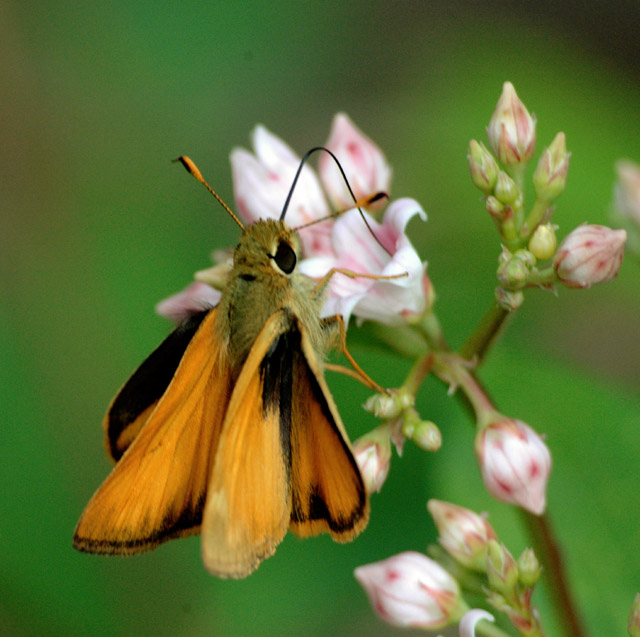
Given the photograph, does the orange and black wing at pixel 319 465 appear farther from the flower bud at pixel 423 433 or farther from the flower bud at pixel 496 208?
the flower bud at pixel 496 208

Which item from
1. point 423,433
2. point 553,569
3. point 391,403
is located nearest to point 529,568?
point 553,569

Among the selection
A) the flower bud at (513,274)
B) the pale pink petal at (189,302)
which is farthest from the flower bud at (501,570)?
the pale pink petal at (189,302)

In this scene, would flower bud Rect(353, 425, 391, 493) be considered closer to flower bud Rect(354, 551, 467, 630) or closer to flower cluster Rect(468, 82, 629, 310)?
flower bud Rect(354, 551, 467, 630)

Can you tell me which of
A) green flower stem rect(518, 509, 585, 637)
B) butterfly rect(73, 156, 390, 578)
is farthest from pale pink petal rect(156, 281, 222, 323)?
green flower stem rect(518, 509, 585, 637)

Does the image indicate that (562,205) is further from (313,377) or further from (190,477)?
(190,477)

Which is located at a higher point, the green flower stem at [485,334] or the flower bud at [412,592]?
the green flower stem at [485,334]
